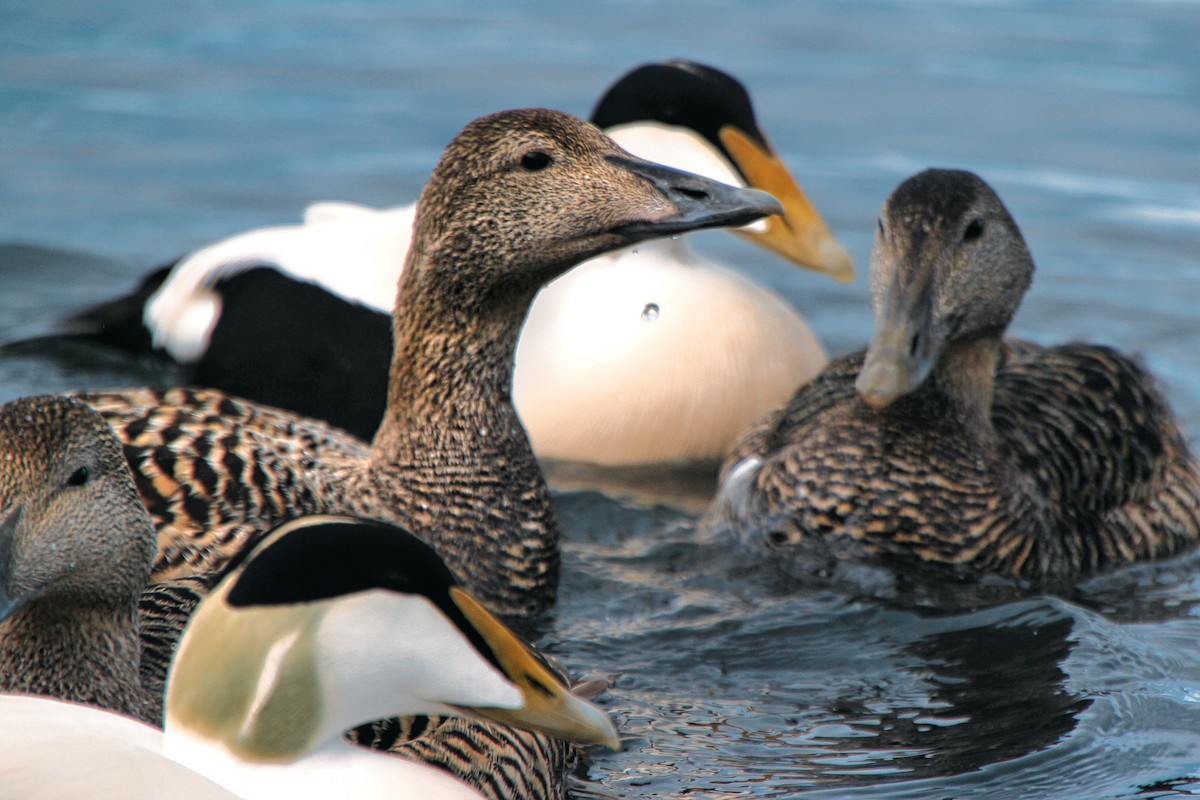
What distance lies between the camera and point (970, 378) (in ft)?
15.0

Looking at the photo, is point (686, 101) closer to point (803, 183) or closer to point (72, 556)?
point (72, 556)

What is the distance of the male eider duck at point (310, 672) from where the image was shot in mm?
2561

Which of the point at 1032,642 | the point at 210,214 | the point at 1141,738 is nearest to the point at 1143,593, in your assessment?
the point at 1032,642

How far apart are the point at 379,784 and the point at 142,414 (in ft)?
5.50

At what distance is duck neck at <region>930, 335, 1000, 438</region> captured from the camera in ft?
14.9

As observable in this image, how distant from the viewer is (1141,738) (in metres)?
3.80

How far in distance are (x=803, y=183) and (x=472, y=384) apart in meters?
4.52

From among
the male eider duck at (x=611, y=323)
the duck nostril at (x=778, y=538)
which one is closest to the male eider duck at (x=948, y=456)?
the duck nostril at (x=778, y=538)

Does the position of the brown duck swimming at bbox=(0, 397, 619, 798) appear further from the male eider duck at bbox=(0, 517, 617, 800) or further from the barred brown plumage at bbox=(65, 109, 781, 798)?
the barred brown plumage at bbox=(65, 109, 781, 798)

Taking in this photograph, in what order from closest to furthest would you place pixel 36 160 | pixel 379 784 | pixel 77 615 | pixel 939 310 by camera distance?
1. pixel 379 784
2. pixel 77 615
3. pixel 939 310
4. pixel 36 160

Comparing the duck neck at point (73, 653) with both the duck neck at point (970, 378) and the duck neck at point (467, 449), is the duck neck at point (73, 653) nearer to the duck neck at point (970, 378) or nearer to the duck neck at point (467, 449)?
the duck neck at point (467, 449)

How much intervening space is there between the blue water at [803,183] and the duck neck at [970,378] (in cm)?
51

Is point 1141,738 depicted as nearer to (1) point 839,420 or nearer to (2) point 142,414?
(1) point 839,420

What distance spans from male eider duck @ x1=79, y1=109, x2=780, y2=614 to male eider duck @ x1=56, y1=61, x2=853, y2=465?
3.46 ft
